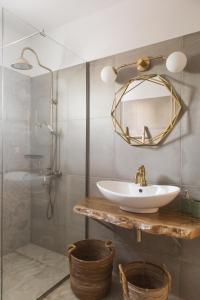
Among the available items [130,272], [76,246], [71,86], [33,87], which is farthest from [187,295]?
[33,87]

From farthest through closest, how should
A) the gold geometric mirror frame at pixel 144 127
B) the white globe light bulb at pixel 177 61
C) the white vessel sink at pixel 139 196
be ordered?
the gold geometric mirror frame at pixel 144 127 < the white globe light bulb at pixel 177 61 < the white vessel sink at pixel 139 196

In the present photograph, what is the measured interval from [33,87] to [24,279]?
5.61ft

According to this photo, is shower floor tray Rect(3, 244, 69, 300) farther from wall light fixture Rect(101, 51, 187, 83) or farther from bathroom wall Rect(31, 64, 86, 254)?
wall light fixture Rect(101, 51, 187, 83)

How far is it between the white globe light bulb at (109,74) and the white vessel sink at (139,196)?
886 millimetres

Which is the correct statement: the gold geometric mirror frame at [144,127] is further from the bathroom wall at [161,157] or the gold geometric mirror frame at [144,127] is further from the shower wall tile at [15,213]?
the shower wall tile at [15,213]

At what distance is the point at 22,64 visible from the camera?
191cm

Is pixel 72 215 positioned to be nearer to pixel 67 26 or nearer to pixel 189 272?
pixel 189 272

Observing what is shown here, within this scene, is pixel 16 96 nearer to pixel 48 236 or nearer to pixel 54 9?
pixel 54 9

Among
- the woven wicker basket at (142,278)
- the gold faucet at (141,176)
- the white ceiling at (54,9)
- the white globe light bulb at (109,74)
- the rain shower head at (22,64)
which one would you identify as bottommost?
the woven wicker basket at (142,278)

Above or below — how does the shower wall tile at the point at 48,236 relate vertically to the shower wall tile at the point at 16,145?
below

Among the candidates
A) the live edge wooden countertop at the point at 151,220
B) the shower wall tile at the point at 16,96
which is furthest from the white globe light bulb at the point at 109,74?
the live edge wooden countertop at the point at 151,220

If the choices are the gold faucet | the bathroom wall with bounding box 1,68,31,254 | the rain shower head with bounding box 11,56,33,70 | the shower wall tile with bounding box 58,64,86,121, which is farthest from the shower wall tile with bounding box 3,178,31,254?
the gold faucet

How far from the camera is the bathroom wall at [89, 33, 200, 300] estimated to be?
160 centimetres

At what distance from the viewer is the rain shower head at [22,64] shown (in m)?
1.87
